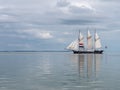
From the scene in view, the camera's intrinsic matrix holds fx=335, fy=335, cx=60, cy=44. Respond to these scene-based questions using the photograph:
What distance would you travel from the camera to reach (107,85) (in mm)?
39531

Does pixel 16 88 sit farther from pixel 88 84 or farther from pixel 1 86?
pixel 88 84

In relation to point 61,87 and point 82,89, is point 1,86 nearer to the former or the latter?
point 61,87

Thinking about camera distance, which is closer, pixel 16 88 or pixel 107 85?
pixel 16 88

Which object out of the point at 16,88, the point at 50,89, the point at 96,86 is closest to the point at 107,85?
the point at 96,86

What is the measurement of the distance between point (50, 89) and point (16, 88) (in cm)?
388

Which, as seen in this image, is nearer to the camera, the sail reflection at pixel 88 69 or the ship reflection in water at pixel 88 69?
the ship reflection in water at pixel 88 69

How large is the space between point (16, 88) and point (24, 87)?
1.05 meters

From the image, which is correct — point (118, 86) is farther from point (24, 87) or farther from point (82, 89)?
point (24, 87)

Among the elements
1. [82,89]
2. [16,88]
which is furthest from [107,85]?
[16,88]

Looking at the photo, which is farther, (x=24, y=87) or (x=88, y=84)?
(x=88, y=84)

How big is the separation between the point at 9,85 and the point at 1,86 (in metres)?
1.18

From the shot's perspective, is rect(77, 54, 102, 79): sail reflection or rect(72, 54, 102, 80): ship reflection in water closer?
rect(72, 54, 102, 80): ship reflection in water

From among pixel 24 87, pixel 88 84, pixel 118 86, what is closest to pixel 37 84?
pixel 24 87

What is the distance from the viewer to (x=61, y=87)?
3772cm
